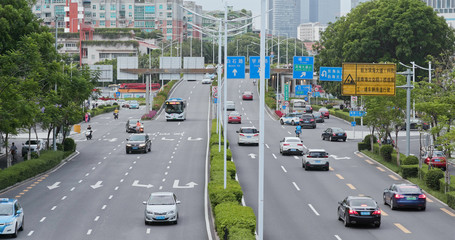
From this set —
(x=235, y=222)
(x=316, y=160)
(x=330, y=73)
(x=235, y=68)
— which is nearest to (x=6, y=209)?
(x=235, y=222)

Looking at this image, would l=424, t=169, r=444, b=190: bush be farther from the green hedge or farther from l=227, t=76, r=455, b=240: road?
the green hedge

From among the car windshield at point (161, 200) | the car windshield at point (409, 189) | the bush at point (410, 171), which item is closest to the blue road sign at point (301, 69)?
the bush at point (410, 171)

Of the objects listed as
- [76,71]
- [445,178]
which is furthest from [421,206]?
[76,71]

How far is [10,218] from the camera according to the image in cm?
3027

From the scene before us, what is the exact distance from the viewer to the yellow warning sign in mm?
50781

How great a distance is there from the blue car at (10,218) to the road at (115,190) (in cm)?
58

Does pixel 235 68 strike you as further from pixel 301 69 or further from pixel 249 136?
pixel 301 69

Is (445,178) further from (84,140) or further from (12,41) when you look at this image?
(84,140)

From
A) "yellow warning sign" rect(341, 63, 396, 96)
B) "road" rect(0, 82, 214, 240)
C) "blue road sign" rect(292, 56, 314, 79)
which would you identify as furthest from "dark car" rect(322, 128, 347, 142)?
"yellow warning sign" rect(341, 63, 396, 96)

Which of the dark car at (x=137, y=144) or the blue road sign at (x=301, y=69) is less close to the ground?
the blue road sign at (x=301, y=69)

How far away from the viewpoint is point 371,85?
5094 centimetres

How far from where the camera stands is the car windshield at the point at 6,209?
1200 inches

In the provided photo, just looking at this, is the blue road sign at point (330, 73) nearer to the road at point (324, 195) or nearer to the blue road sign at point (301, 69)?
the blue road sign at point (301, 69)

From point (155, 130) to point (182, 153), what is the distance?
2112 cm
